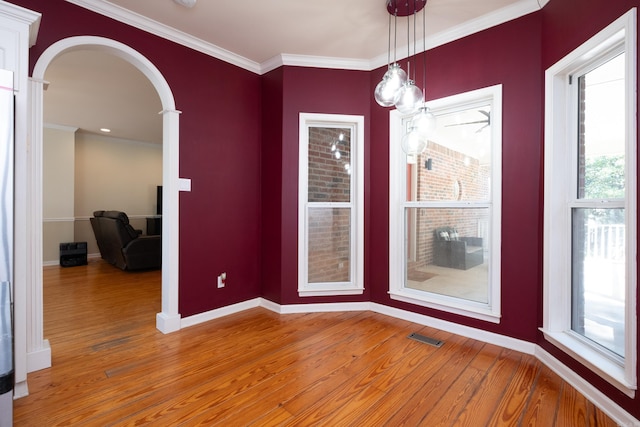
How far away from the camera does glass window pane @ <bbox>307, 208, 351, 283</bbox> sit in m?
3.30

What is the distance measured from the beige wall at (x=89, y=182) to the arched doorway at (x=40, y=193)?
4863 millimetres

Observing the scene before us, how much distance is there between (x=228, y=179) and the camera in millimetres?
3160

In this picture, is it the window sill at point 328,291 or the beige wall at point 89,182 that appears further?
the beige wall at point 89,182

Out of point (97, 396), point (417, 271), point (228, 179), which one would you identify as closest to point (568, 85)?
point (417, 271)

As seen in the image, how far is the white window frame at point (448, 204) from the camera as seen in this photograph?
243 centimetres

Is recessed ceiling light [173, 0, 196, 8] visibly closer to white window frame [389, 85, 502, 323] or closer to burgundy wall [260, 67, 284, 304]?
burgundy wall [260, 67, 284, 304]

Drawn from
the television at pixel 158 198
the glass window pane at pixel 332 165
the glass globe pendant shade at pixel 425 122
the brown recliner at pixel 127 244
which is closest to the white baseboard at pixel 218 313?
the glass window pane at pixel 332 165

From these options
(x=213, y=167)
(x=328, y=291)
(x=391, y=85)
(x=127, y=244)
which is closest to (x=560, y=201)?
(x=391, y=85)

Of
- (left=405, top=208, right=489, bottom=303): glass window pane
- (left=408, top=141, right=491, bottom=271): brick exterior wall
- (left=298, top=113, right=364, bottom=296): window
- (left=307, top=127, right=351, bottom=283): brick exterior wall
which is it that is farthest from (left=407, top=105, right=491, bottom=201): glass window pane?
(left=307, top=127, right=351, bottom=283): brick exterior wall

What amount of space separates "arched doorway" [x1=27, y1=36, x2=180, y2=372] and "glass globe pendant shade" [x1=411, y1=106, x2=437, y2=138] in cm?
210

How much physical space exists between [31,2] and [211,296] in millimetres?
2628

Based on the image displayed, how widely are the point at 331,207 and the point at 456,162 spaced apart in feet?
4.33

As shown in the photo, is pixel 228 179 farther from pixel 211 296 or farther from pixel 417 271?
pixel 417 271

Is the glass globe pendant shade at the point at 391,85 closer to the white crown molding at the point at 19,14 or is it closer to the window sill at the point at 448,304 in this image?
the window sill at the point at 448,304
